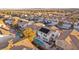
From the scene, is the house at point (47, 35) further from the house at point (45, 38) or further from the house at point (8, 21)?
the house at point (8, 21)

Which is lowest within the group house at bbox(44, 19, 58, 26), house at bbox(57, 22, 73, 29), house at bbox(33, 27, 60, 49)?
house at bbox(33, 27, 60, 49)

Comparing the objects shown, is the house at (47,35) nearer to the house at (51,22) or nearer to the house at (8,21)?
the house at (51,22)

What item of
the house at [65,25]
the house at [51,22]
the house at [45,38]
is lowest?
the house at [45,38]

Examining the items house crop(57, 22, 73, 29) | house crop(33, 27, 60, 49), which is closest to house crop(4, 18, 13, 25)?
house crop(33, 27, 60, 49)

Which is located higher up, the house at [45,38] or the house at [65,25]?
the house at [65,25]

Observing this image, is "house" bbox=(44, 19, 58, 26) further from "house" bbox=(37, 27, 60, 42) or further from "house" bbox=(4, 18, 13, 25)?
"house" bbox=(4, 18, 13, 25)

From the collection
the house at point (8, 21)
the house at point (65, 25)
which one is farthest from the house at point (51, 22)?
the house at point (8, 21)

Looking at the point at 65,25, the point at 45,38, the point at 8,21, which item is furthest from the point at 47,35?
the point at 8,21

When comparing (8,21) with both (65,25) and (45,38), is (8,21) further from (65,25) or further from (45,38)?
(65,25)

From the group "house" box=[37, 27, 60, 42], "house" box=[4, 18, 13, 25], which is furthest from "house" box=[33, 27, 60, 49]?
"house" box=[4, 18, 13, 25]

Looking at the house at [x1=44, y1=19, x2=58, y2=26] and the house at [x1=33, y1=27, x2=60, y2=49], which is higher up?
the house at [x1=44, y1=19, x2=58, y2=26]
